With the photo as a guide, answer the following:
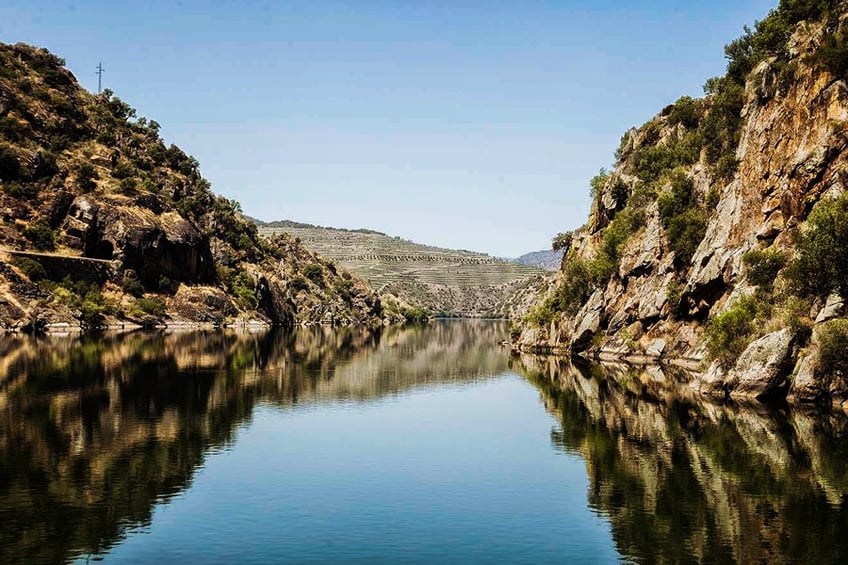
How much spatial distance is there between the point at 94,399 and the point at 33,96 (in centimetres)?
14751

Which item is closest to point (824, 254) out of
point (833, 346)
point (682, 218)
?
point (833, 346)

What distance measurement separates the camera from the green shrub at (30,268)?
14275 centimetres

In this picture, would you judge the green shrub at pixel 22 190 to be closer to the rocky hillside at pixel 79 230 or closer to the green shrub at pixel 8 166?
the rocky hillside at pixel 79 230

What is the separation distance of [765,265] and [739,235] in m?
12.9

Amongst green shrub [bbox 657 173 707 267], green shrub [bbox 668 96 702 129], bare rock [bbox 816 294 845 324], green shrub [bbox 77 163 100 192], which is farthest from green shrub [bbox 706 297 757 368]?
green shrub [bbox 77 163 100 192]

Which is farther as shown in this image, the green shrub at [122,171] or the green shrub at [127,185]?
the green shrub at [122,171]

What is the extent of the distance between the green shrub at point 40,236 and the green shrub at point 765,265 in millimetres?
130509

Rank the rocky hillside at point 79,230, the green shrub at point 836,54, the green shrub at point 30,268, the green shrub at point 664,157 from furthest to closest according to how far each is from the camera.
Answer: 1. the rocky hillside at point 79,230
2. the green shrub at point 30,268
3. the green shrub at point 664,157
4. the green shrub at point 836,54

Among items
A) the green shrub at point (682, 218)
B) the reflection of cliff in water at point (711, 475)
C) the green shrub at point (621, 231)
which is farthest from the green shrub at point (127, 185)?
the reflection of cliff in water at point (711, 475)

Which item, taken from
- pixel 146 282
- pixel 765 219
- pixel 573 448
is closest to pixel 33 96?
pixel 146 282

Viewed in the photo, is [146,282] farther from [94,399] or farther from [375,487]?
[375,487]

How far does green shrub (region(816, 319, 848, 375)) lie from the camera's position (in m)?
55.9

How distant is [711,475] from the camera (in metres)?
39.6

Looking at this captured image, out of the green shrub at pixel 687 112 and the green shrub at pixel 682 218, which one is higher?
the green shrub at pixel 687 112
